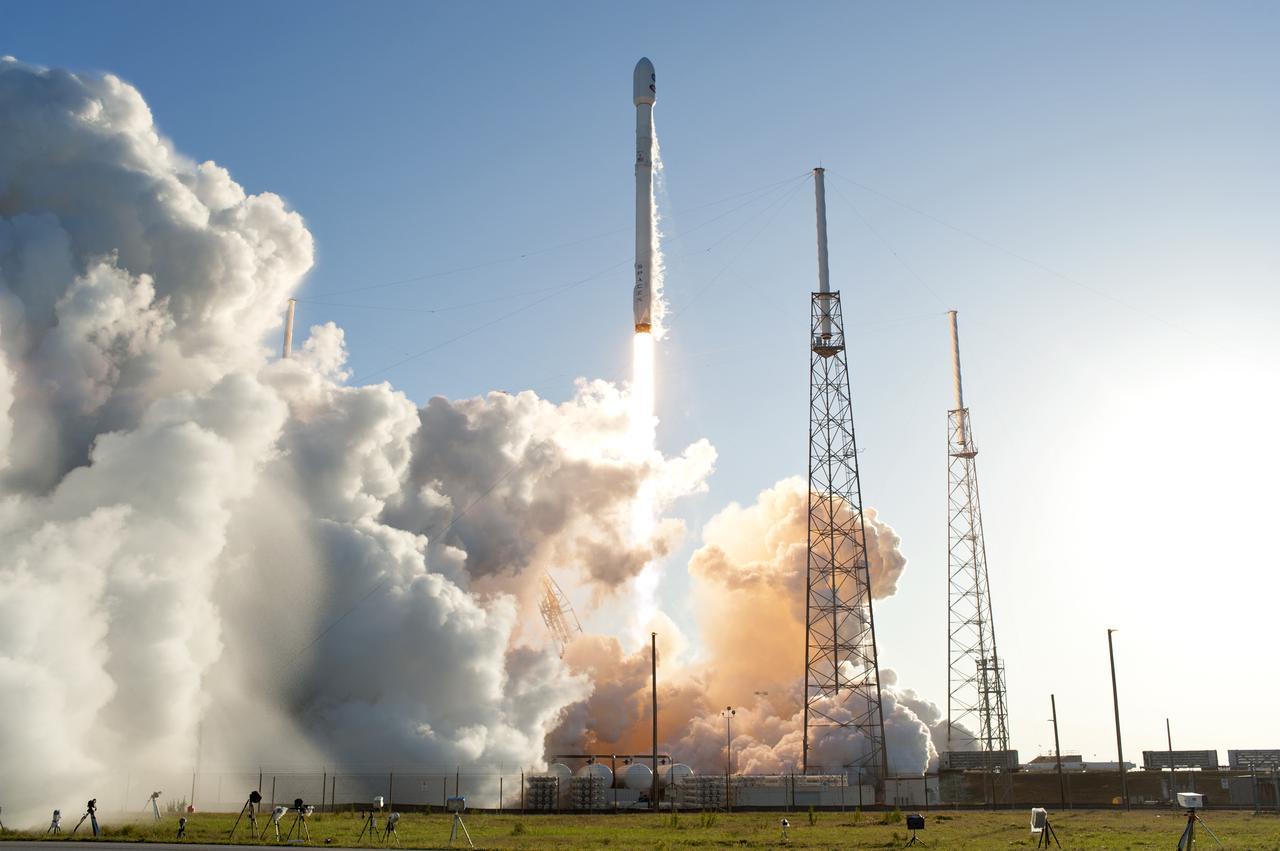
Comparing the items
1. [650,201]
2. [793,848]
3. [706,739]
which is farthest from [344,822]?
[706,739]

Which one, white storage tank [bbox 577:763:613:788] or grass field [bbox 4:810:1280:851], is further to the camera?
white storage tank [bbox 577:763:613:788]

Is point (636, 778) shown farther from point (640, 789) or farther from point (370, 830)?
point (370, 830)

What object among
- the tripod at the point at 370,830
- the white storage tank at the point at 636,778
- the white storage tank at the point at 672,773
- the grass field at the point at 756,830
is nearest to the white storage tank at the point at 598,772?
the white storage tank at the point at 636,778

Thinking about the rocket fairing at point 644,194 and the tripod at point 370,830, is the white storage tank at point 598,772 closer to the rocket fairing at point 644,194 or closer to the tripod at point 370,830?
the rocket fairing at point 644,194

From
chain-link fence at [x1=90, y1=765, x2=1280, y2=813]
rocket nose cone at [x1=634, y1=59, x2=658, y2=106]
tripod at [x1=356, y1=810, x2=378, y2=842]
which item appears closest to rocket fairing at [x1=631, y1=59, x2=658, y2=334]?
rocket nose cone at [x1=634, y1=59, x2=658, y2=106]

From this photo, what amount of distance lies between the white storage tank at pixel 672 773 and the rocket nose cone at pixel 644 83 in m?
47.9

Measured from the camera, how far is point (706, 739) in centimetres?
10456

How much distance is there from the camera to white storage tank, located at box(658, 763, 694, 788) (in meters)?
90.3

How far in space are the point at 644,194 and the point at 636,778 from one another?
42790mm

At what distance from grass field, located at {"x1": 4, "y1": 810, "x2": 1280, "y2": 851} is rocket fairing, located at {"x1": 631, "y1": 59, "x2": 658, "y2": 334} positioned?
32.5 m

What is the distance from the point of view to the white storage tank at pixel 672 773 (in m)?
90.3

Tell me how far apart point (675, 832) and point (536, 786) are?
31978 millimetres

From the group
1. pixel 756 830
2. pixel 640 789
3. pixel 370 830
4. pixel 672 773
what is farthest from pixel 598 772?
pixel 370 830

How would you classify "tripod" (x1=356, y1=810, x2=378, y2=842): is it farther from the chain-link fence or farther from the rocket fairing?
the rocket fairing
